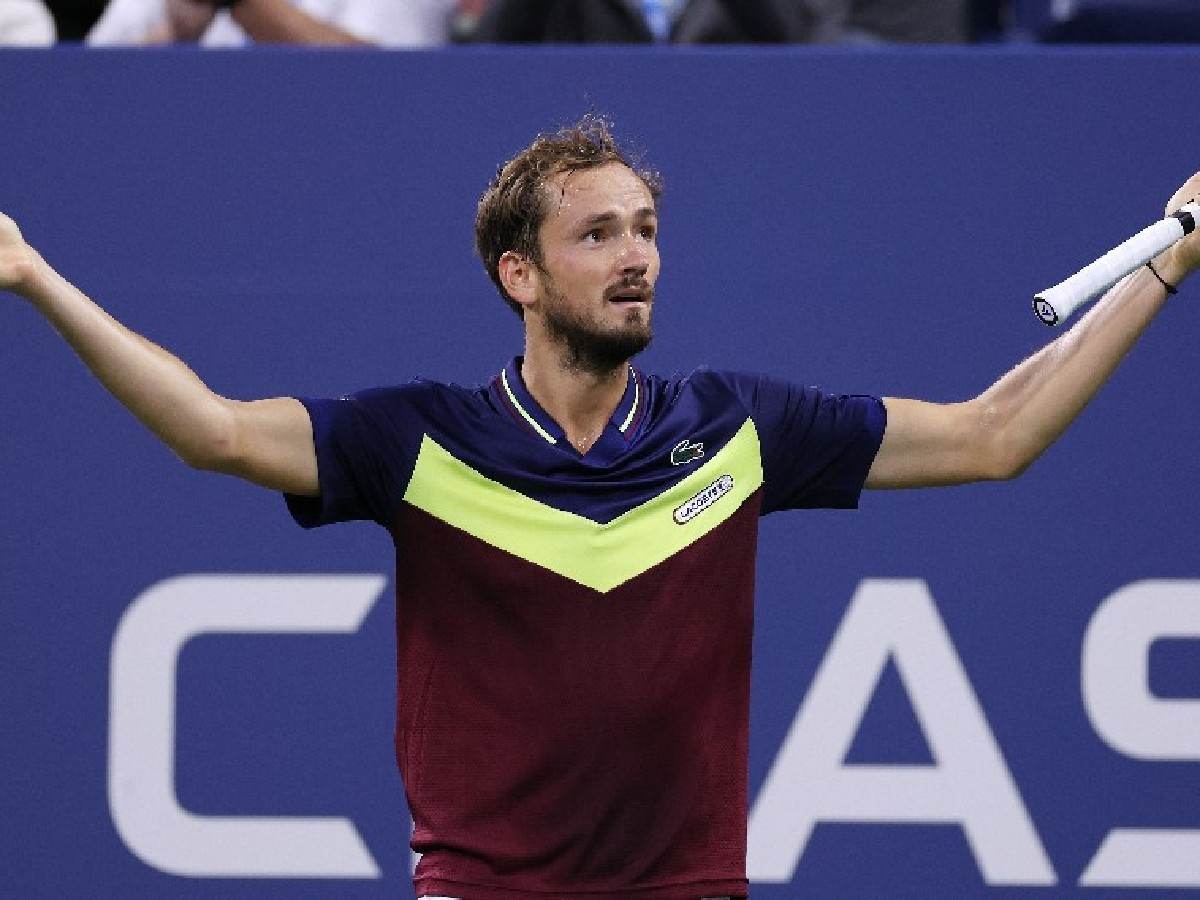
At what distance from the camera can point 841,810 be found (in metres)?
4.46

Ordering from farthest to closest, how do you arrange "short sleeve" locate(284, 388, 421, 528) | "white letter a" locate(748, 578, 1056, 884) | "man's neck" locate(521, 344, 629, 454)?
"white letter a" locate(748, 578, 1056, 884)
"man's neck" locate(521, 344, 629, 454)
"short sleeve" locate(284, 388, 421, 528)

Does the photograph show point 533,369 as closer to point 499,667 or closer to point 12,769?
point 499,667

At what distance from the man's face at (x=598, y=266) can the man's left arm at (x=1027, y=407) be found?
0.47 metres

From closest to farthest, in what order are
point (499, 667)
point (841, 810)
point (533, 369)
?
point (499, 667)
point (533, 369)
point (841, 810)

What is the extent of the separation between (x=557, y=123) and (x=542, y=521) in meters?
1.46

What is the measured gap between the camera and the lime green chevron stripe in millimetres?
3279

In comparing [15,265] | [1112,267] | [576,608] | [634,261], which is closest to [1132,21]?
[1112,267]

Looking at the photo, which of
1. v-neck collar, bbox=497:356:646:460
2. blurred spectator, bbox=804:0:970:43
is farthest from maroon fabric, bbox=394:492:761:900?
blurred spectator, bbox=804:0:970:43

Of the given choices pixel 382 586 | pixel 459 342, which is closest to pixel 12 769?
pixel 382 586

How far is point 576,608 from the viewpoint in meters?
3.25

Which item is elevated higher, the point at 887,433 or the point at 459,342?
the point at 459,342

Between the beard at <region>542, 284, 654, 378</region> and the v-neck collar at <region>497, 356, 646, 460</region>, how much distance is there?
56 mm

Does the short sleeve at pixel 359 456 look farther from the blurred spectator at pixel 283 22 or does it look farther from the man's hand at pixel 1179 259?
the blurred spectator at pixel 283 22

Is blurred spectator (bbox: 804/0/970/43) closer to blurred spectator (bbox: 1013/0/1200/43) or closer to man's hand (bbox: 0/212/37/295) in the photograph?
blurred spectator (bbox: 1013/0/1200/43)
